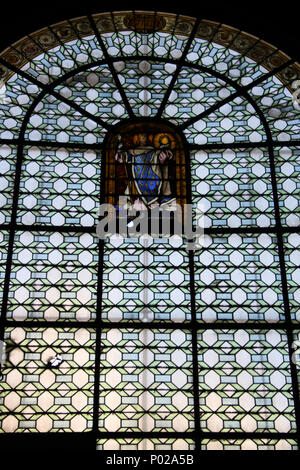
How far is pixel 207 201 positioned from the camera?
8.69 metres

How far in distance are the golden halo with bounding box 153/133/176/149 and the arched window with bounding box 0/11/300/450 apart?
0.09 ft

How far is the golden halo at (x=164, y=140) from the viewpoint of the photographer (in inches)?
359

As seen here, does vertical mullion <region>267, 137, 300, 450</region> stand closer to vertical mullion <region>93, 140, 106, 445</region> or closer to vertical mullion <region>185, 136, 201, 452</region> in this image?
vertical mullion <region>185, 136, 201, 452</region>

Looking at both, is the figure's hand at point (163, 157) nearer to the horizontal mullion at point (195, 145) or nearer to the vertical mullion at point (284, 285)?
the horizontal mullion at point (195, 145)

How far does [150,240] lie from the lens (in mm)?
8453

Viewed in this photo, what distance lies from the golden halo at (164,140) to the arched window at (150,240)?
0.03 m

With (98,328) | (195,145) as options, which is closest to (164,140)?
(195,145)
